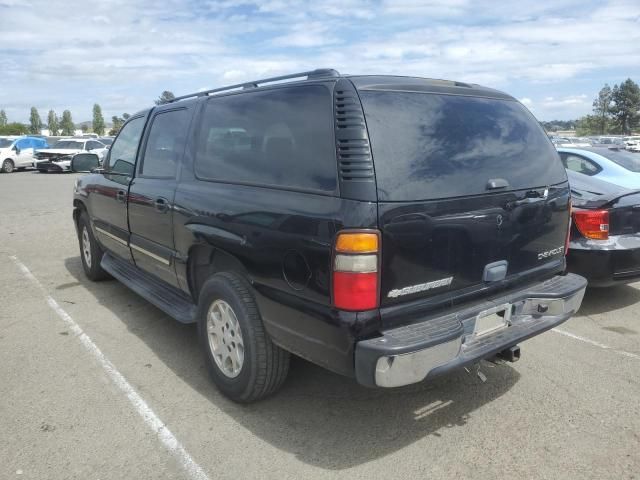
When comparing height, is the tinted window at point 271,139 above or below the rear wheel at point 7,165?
above

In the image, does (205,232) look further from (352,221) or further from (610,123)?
(610,123)

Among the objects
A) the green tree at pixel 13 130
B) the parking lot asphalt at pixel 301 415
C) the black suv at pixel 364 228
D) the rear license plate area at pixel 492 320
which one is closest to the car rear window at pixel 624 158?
the parking lot asphalt at pixel 301 415

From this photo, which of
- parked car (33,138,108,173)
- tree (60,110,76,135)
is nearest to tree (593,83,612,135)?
parked car (33,138,108,173)

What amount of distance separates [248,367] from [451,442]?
1217 millimetres

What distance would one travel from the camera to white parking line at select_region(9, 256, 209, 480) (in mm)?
2693

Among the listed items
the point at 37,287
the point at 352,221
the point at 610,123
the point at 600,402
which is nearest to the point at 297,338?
the point at 352,221

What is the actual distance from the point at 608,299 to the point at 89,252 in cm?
566

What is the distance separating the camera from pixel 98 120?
101m

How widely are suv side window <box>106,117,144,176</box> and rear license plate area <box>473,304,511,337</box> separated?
3.20 m

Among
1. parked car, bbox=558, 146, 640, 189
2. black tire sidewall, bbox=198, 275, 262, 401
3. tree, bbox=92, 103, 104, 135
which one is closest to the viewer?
black tire sidewall, bbox=198, 275, 262, 401

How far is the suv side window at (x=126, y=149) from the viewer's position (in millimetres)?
4648

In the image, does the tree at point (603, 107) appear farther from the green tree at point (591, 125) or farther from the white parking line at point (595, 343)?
the white parking line at point (595, 343)

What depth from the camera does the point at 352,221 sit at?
2.38 m

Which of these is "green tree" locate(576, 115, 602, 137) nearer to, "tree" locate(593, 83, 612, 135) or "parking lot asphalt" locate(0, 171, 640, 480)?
"tree" locate(593, 83, 612, 135)
